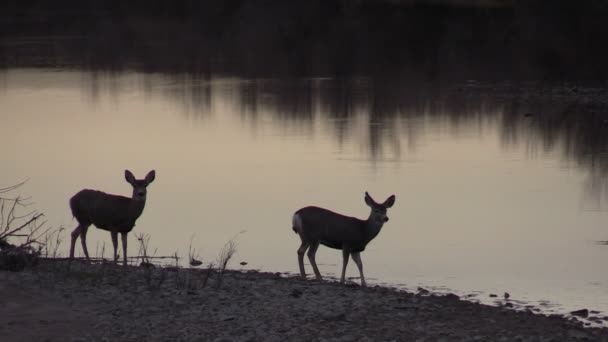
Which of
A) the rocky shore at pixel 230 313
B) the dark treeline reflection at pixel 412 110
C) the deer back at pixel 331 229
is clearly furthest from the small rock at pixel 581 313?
the dark treeline reflection at pixel 412 110

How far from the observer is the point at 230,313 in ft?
36.4

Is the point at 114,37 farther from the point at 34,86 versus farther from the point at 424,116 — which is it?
the point at 424,116

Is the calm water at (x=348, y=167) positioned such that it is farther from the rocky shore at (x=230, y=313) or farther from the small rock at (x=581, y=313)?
the rocky shore at (x=230, y=313)

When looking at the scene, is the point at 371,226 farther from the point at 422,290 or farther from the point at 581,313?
the point at 581,313

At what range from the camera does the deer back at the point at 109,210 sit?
14.5m

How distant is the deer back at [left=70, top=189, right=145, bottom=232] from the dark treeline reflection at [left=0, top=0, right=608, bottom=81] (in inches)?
952

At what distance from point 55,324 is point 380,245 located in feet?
22.8

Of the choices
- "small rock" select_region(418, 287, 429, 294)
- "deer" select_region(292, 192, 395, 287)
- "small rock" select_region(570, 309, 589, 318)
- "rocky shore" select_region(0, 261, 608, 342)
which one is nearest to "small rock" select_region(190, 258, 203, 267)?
"deer" select_region(292, 192, 395, 287)

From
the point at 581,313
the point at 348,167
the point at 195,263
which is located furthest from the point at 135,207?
the point at 348,167

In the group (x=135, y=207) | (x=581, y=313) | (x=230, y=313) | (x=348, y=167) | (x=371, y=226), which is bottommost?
(x=581, y=313)

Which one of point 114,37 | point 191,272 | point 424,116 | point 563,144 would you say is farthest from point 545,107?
point 114,37

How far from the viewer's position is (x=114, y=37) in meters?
54.5

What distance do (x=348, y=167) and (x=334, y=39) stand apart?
87.6 feet

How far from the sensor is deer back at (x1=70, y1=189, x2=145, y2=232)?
47.5 ft
